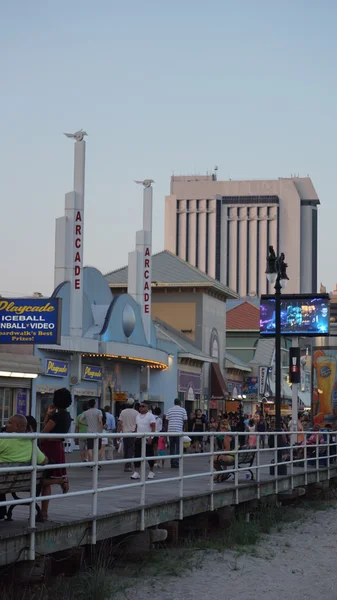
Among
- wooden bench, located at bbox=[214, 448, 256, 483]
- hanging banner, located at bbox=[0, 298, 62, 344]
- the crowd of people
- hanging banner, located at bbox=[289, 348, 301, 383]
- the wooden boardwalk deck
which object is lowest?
the wooden boardwalk deck

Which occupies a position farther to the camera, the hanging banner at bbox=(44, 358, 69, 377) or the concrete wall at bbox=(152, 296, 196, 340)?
the concrete wall at bbox=(152, 296, 196, 340)

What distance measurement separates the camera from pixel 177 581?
14.1 metres

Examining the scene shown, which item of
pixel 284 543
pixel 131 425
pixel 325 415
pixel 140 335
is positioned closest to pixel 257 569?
pixel 284 543

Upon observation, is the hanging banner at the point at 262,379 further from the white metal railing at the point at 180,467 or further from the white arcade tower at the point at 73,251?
the white metal railing at the point at 180,467

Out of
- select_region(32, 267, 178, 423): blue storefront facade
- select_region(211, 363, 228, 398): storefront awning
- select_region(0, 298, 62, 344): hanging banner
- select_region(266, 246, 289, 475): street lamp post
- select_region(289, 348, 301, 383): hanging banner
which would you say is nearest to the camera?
select_region(266, 246, 289, 475): street lamp post

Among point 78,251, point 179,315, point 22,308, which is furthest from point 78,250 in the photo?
point 179,315

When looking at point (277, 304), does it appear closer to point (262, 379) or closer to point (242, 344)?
point (262, 379)

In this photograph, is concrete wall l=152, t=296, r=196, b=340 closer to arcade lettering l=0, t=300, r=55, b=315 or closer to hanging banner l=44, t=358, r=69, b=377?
hanging banner l=44, t=358, r=69, b=377

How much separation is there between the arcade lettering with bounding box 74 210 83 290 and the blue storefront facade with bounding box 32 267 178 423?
459 millimetres

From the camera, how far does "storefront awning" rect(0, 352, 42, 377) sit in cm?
3500

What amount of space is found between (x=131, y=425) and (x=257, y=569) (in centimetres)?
937

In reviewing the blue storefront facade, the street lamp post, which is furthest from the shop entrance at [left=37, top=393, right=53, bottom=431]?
the street lamp post

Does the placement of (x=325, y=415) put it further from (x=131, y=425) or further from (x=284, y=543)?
(x=284, y=543)

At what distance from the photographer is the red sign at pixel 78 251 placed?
3928cm
